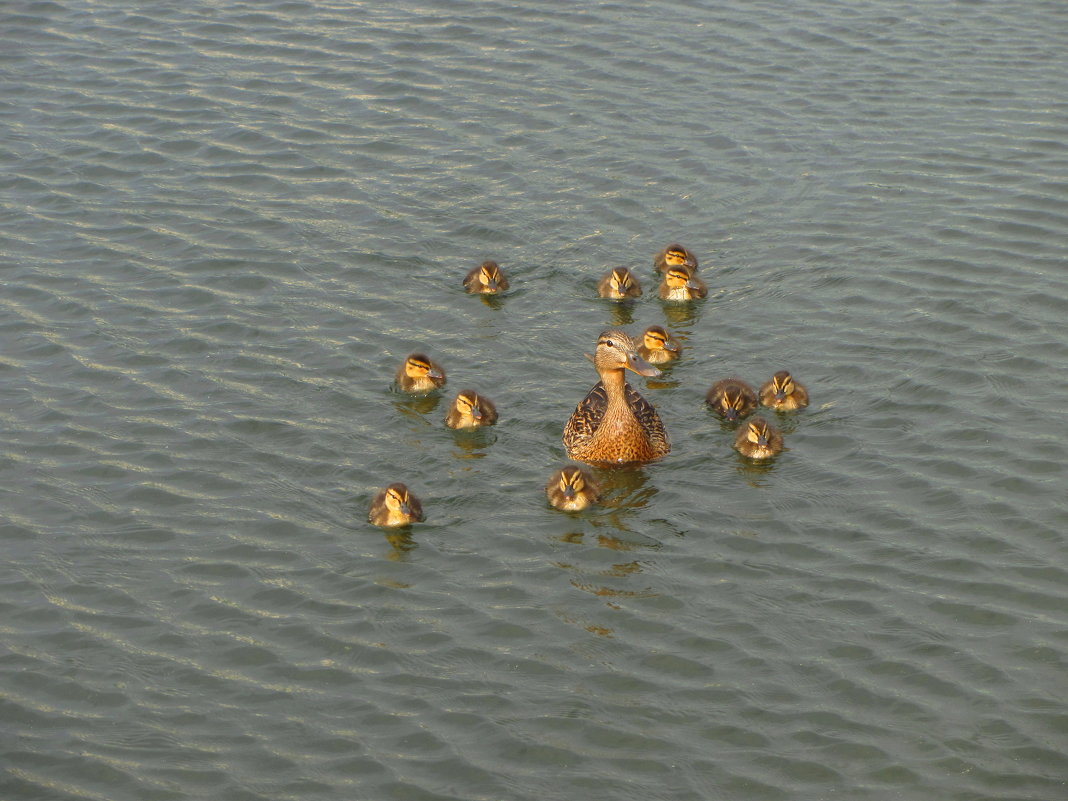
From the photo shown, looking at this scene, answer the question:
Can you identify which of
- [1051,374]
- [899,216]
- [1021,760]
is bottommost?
[1021,760]

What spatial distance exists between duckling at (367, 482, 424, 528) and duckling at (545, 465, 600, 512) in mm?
846

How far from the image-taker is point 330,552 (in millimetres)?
8070

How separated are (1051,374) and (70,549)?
20.5ft

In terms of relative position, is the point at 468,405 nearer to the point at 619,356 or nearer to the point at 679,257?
the point at 619,356

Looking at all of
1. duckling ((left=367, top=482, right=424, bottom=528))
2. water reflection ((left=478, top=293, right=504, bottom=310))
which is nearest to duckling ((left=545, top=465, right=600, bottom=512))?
duckling ((left=367, top=482, right=424, bottom=528))

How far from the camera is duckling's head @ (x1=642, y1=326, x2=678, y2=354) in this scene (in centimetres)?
1030

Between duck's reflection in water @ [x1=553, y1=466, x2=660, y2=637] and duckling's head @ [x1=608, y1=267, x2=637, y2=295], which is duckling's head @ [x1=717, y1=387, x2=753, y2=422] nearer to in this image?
duck's reflection in water @ [x1=553, y1=466, x2=660, y2=637]

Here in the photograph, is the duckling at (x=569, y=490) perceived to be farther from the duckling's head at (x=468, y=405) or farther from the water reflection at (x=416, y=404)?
the water reflection at (x=416, y=404)


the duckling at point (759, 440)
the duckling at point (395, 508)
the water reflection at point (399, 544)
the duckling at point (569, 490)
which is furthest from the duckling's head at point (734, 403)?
the water reflection at point (399, 544)

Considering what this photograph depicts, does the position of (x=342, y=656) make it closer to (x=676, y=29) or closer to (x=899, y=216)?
(x=899, y=216)

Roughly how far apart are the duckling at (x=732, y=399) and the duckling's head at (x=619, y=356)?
58 cm

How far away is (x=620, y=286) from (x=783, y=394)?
2.17 metres

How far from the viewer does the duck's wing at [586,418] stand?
938 cm

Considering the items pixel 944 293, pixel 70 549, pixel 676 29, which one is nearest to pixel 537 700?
pixel 70 549
